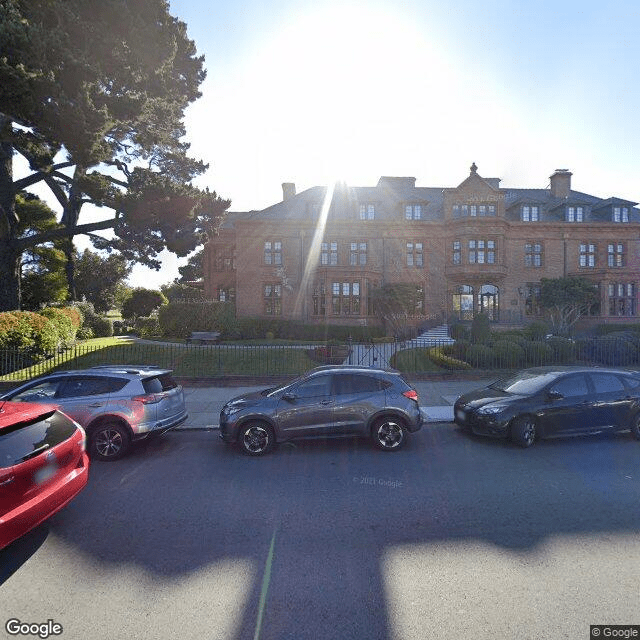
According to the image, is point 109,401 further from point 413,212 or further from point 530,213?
point 530,213

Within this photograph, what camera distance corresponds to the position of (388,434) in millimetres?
6719

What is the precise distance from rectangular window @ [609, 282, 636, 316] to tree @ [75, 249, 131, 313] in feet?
149

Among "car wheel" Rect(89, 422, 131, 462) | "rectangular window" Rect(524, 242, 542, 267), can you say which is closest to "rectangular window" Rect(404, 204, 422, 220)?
"rectangular window" Rect(524, 242, 542, 267)

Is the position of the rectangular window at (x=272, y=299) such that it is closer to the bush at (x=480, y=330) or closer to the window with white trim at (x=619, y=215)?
the bush at (x=480, y=330)

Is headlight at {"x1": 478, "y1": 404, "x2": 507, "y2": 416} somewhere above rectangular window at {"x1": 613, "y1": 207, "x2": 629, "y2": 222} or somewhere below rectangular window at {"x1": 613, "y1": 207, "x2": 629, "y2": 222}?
below

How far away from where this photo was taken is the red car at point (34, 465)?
330 cm

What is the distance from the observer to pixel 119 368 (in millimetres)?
7211

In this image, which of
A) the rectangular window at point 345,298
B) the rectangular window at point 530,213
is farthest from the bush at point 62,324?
the rectangular window at point 530,213

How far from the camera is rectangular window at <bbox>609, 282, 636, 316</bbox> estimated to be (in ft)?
89.5

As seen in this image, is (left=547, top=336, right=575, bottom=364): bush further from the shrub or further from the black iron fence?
the shrub

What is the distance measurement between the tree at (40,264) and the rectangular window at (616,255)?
41583 millimetres

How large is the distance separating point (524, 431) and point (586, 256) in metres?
28.2

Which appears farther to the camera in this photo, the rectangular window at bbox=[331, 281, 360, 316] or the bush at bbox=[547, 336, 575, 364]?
the rectangular window at bbox=[331, 281, 360, 316]

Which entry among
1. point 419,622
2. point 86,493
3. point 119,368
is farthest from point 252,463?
point 419,622
